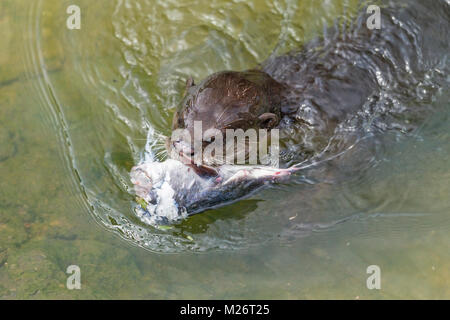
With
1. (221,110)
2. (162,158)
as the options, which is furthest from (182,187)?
(221,110)

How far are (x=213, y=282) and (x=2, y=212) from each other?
5.15 ft

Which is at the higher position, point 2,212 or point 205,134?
point 205,134

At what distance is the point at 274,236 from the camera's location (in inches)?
137

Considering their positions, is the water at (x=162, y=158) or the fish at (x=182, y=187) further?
the water at (x=162, y=158)

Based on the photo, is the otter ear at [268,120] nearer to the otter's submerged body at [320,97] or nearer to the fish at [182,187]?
the otter's submerged body at [320,97]

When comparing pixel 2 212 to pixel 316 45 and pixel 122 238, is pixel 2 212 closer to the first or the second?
pixel 122 238

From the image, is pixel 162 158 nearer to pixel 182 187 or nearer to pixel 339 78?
pixel 182 187

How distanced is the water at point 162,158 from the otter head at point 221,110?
547mm

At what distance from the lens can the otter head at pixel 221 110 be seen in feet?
9.43

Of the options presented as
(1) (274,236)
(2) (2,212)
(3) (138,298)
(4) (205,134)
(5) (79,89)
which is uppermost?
(5) (79,89)

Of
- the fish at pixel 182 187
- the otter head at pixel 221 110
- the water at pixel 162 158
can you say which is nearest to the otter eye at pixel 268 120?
the otter head at pixel 221 110

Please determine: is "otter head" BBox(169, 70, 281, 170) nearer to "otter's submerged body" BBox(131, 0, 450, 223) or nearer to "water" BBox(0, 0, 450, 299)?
"otter's submerged body" BBox(131, 0, 450, 223)

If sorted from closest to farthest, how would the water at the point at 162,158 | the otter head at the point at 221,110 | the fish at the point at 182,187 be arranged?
1. the otter head at the point at 221,110
2. the fish at the point at 182,187
3. the water at the point at 162,158

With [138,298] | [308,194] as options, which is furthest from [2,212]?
[308,194]
